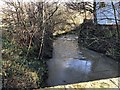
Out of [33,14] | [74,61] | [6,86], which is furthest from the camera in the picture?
[74,61]

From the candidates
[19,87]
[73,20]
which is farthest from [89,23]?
[19,87]

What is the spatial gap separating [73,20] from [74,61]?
3.61ft

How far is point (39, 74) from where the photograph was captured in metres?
4.15

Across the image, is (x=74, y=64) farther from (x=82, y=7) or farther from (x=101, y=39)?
(x=82, y=7)

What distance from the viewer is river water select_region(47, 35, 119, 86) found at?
4.71m

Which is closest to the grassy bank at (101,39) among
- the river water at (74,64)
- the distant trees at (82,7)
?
the river water at (74,64)

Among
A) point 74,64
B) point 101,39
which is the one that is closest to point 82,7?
point 101,39

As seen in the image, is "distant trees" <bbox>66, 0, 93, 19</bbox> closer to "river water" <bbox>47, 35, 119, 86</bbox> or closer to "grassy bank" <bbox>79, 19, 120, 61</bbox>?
"grassy bank" <bbox>79, 19, 120, 61</bbox>

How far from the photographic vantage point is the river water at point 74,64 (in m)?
4.71

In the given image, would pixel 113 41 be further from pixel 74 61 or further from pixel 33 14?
pixel 33 14

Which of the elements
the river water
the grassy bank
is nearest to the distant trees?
the grassy bank

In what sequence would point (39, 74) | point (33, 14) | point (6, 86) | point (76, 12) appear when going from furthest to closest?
point (76, 12) → point (33, 14) → point (39, 74) → point (6, 86)

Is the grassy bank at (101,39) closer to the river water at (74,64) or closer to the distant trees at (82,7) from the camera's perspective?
the river water at (74,64)

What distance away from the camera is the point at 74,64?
5.27 meters
